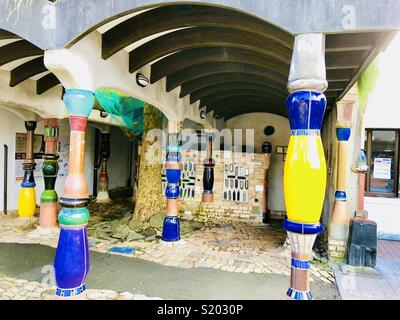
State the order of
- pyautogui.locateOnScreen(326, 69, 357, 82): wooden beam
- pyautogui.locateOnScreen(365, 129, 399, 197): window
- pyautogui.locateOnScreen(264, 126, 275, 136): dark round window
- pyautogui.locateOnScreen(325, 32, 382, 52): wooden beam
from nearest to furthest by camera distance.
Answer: pyautogui.locateOnScreen(325, 32, 382, 52): wooden beam
pyautogui.locateOnScreen(326, 69, 357, 82): wooden beam
pyautogui.locateOnScreen(365, 129, 399, 197): window
pyautogui.locateOnScreen(264, 126, 275, 136): dark round window

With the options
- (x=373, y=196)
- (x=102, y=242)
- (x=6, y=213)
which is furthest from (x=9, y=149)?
(x=373, y=196)

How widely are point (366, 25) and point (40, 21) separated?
9.08 ft

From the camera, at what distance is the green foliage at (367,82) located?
Answer: 3535mm

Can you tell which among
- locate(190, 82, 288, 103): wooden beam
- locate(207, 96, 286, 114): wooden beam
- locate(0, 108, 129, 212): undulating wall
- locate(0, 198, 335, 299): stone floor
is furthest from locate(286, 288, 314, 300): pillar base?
locate(0, 108, 129, 212): undulating wall

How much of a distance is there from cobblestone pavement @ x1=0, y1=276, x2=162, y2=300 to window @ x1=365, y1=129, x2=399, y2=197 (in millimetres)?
5438

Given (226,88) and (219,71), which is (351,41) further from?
(226,88)

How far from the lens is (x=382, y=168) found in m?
6.41

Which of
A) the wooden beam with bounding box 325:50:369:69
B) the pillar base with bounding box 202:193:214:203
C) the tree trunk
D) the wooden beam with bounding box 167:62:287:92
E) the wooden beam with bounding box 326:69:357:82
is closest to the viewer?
the wooden beam with bounding box 325:50:369:69

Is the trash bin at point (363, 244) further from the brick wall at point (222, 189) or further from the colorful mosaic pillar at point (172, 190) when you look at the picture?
the brick wall at point (222, 189)

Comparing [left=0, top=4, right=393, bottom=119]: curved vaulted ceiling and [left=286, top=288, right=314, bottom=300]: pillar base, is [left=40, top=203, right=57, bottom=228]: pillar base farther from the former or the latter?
[left=286, top=288, right=314, bottom=300]: pillar base

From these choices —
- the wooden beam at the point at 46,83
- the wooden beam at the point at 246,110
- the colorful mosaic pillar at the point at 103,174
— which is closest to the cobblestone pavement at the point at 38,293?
the wooden beam at the point at 46,83

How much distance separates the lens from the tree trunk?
6.50m

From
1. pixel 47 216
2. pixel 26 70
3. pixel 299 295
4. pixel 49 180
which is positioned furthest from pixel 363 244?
pixel 26 70

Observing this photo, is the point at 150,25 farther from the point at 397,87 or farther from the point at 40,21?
the point at 397,87
